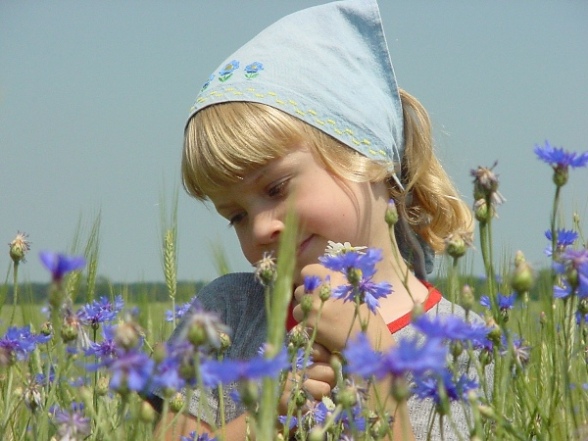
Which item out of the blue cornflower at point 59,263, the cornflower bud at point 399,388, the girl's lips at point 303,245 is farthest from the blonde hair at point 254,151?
the cornflower bud at point 399,388

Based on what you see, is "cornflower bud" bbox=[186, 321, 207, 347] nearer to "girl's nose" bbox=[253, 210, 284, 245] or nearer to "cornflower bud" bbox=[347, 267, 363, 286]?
"cornflower bud" bbox=[347, 267, 363, 286]

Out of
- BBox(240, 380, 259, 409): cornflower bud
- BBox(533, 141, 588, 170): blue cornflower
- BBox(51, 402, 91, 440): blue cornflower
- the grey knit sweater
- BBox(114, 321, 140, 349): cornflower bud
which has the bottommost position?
the grey knit sweater

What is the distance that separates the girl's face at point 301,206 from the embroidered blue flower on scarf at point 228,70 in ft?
0.76

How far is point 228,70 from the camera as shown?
1604 mm

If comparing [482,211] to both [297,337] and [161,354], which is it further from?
[161,354]

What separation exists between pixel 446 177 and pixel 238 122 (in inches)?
21.5

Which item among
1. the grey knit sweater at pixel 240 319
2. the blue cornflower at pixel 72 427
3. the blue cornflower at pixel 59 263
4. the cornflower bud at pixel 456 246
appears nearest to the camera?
the blue cornflower at pixel 59 263

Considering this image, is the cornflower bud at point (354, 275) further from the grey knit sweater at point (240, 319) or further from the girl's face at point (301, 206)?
the grey knit sweater at point (240, 319)

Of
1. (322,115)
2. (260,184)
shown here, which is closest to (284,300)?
(260,184)

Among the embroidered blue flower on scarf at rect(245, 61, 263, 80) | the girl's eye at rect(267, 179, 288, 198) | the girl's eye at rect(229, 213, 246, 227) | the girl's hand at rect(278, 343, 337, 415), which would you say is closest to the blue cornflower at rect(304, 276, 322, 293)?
the girl's hand at rect(278, 343, 337, 415)

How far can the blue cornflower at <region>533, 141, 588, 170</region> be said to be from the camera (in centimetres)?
84

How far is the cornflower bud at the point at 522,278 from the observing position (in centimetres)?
69

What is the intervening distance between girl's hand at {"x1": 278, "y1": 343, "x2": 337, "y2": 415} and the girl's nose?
0.23 metres

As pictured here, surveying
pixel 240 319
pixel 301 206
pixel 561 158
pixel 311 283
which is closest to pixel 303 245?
pixel 301 206
